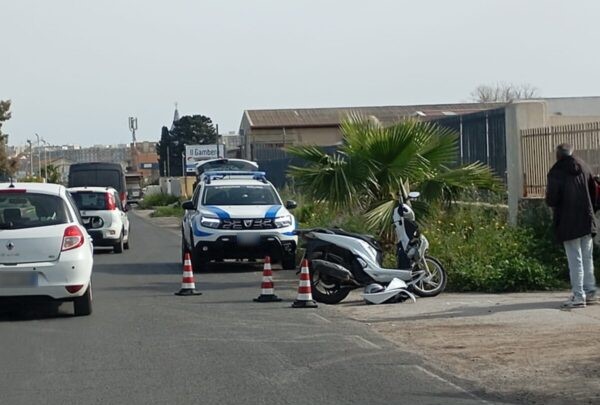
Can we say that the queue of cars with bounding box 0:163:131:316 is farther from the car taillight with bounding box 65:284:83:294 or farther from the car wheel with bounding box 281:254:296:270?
the car wheel with bounding box 281:254:296:270

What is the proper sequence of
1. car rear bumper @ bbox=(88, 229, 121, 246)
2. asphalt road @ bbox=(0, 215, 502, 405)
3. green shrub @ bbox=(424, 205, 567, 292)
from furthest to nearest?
car rear bumper @ bbox=(88, 229, 121, 246) → green shrub @ bbox=(424, 205, 567, 292) → asphalt road @ bbox=(0, 215, 502, 405)

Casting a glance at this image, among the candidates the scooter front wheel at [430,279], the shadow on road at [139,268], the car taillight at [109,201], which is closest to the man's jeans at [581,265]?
the scooter front wheel at [430,279]

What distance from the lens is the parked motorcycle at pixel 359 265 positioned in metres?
14.5

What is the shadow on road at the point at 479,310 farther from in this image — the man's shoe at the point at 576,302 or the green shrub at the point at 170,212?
the green shrub at the point at 170,212

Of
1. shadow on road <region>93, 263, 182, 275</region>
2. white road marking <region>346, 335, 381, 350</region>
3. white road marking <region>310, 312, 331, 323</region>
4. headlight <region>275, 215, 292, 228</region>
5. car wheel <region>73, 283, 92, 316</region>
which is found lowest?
white road marking <region>346, 335, 381, 350</region>

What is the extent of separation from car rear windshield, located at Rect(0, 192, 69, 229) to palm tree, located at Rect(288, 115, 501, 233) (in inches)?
201

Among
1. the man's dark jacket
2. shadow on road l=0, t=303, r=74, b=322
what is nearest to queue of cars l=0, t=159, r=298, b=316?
shadow on road l=0, t=303, r=74, b=322

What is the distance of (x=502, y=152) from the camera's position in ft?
64.3

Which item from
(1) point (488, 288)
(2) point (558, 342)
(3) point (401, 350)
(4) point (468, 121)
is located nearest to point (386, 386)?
(3) point (401, 350)

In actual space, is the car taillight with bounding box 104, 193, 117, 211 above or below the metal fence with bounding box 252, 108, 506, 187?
below

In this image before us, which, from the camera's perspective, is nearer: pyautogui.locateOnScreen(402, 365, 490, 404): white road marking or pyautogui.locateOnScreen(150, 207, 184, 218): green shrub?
pyautogui.locateOnScreen(402, 365, 490, 404): white road marking

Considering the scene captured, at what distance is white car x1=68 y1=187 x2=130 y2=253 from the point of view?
2569 cm

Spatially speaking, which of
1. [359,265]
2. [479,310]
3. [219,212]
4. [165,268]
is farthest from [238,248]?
[479,310]

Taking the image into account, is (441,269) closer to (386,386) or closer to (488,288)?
(488,288)
